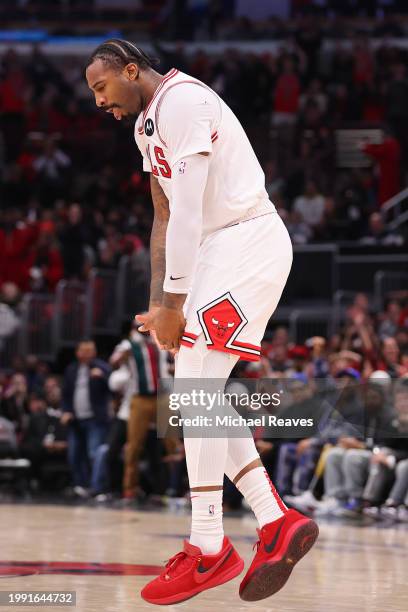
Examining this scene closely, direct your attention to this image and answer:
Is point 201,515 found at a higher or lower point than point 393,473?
higher

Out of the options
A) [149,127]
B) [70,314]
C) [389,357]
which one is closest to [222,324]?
[149,127]

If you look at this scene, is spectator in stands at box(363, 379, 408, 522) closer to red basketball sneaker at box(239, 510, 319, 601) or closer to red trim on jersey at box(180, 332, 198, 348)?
red basketball sneaker at box(239, 510, 319, 601)

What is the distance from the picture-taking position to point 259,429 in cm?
1107

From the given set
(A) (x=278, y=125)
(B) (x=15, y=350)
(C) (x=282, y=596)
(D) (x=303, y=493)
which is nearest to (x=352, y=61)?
(A) (x=278, y=125)

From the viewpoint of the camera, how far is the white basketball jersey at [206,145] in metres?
5.39

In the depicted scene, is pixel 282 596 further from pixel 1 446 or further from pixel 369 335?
pixel 1 446

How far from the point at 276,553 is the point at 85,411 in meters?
10.9

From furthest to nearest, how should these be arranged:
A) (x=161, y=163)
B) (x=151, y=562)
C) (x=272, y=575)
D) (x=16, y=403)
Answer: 1. (x=16, y=403)
2. (x=151, y=562)
3. (x=161, y=163)
4. (x=272, y=575)

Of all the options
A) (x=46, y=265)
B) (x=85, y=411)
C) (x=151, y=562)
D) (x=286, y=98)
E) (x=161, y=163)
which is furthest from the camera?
(x=286, y=98)

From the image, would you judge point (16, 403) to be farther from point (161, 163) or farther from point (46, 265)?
point (161, 163)

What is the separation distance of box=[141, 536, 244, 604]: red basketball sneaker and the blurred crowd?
515 centimetres

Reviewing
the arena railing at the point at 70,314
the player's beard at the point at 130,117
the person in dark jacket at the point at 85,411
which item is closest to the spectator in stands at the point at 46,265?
the arena railing at the point at 70,314

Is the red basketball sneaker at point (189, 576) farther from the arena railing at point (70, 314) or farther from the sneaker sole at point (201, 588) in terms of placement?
the arena railing at point (70, 314)

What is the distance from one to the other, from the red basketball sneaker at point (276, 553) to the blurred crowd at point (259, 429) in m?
5.12
